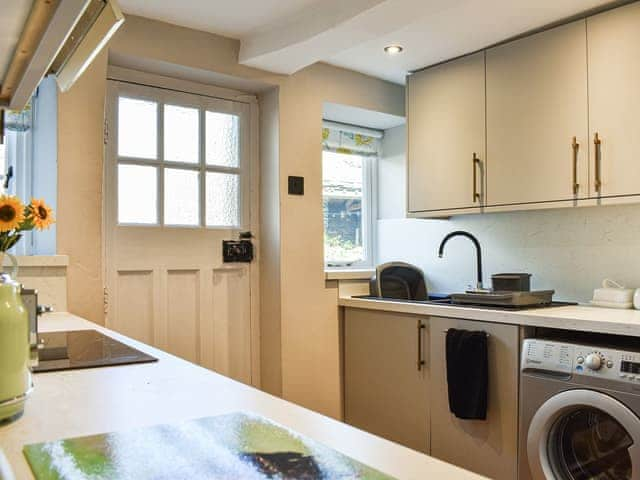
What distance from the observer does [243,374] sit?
2949 millimetres

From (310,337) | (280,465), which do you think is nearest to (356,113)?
(310,337)

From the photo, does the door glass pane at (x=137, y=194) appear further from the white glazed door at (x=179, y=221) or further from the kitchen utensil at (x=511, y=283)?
the kitchen utensil at (x=511, y=283)

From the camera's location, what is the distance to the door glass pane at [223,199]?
2871 mm

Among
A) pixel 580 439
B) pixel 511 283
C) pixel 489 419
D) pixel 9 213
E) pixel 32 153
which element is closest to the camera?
pixel 9 213

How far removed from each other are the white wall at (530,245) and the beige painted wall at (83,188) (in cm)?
186

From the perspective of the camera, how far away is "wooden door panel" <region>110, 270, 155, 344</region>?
2.58 metres

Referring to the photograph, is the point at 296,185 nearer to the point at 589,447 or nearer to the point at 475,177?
the point at 475,177

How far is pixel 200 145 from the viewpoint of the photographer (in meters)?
2.83

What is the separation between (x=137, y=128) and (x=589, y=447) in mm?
2319

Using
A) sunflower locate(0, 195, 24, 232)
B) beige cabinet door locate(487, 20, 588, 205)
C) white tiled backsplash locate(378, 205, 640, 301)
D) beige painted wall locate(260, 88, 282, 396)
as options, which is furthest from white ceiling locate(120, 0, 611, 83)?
sunflower locate(0, 195, 24, 232)

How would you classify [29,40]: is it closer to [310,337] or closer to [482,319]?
[482,319]

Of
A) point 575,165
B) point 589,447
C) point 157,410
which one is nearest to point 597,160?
point 575,165

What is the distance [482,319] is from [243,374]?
1.29 metres

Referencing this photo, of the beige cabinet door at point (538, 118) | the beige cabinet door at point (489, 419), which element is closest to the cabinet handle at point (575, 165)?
the beige cabinet door at point (538, 118)
